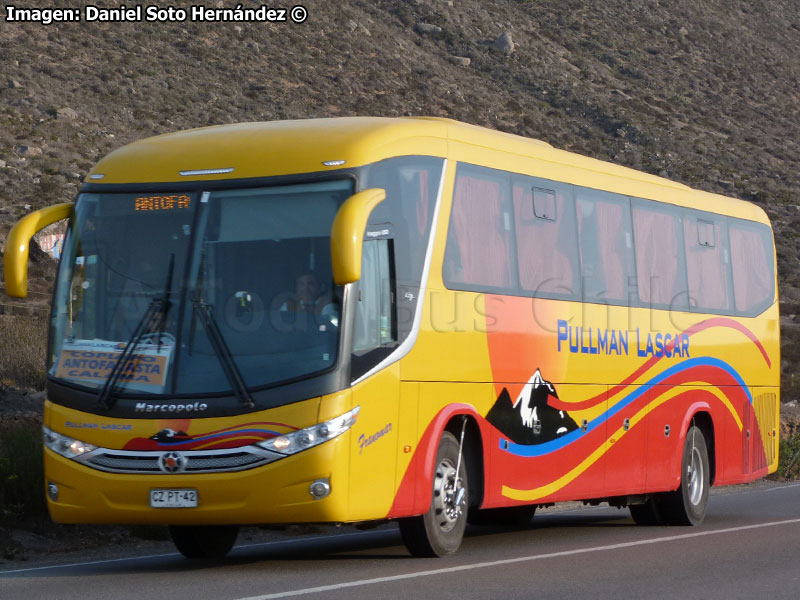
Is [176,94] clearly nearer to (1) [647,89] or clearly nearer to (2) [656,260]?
(1) [647,89]

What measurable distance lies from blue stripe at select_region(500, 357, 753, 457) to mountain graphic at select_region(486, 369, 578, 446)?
0.18 feet

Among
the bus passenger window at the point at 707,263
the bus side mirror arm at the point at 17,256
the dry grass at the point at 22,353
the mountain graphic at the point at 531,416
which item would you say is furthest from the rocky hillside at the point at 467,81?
the bus side mirror arm at the point at 17,256

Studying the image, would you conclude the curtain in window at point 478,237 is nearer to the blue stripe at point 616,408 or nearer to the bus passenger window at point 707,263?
the blue stripe at point 616,408

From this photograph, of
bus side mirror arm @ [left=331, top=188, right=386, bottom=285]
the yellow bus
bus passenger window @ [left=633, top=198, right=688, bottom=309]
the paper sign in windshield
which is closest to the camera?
bus side mirror arm @ [left=331, top=188, right=386, bottom=285]

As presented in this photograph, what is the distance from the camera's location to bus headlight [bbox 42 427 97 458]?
1083cm

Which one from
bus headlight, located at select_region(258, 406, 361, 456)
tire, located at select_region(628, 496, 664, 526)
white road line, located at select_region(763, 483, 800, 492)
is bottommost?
white road line, located at select_region(763, 483, 800, 492)

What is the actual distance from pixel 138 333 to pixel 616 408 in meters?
5.85

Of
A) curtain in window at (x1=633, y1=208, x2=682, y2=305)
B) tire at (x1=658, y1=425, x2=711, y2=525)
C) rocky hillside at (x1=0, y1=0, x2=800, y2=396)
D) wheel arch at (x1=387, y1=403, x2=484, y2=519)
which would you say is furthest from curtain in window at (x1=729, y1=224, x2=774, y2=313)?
rocky hillside at (x1=0, y1=0, x2=800, y2=396)

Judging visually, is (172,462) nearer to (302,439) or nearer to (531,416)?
(302,439)

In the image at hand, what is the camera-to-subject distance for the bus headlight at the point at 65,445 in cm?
1083

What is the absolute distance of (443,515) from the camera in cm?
1180

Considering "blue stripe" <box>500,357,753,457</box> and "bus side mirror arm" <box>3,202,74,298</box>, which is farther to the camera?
"blue stripe" <box>500,357,753,457</box>

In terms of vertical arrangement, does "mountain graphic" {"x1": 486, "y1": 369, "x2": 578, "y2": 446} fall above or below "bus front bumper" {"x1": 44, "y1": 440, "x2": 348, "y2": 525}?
above

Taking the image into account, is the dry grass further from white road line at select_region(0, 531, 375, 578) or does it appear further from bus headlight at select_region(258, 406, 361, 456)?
bus headlight at select_region(258, 406, 361, 456)
